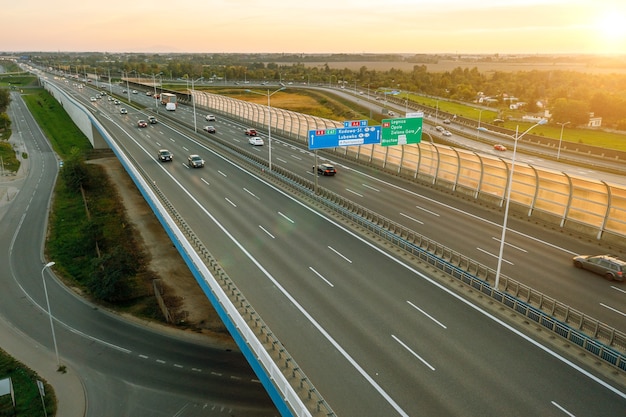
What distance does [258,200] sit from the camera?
41750mm

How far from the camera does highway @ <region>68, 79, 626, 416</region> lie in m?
16.6

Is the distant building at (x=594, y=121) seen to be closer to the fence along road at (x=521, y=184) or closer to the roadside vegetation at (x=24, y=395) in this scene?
the fence along road at (x=521, y=184)

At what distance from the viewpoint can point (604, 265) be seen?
26.5 m

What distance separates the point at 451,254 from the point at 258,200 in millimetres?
19447

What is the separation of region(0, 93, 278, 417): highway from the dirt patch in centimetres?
190

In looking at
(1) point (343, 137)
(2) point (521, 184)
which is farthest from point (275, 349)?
(1) point (343, 137)

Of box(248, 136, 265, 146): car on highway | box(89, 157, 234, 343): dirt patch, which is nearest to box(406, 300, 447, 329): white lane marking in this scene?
box(89, 157, 234, 343): dirt patch

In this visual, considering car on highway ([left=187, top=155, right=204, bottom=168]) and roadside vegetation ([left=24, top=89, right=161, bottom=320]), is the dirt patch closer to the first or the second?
roadside vegetation ([left=24, top=89, right=161, bottom=320])

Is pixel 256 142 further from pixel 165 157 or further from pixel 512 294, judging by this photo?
pixel 512 294

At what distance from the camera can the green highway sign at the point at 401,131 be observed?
147ft

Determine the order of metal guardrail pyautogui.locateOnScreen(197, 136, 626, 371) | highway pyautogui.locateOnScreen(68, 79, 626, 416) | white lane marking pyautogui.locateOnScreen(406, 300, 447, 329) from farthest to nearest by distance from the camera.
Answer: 1. white lane marking pyautogui.locateOnScreen(406, 300, 447, 329)
2. metal guardrail pyautogui.locateOnScreen(197, 136, 626, 371)
3. highway pyautogui.locateOnScreen(68, 79, 626, 416)

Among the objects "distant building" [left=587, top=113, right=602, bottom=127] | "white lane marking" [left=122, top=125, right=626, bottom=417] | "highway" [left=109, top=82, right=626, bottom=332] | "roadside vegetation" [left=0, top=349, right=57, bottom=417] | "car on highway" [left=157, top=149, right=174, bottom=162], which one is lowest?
"roadside vegetation" [left=0, top=349, right=57, bottom=417]

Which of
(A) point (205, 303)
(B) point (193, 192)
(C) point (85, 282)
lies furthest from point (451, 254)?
(C) point (85, 282)

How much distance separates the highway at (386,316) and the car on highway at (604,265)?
117cm
